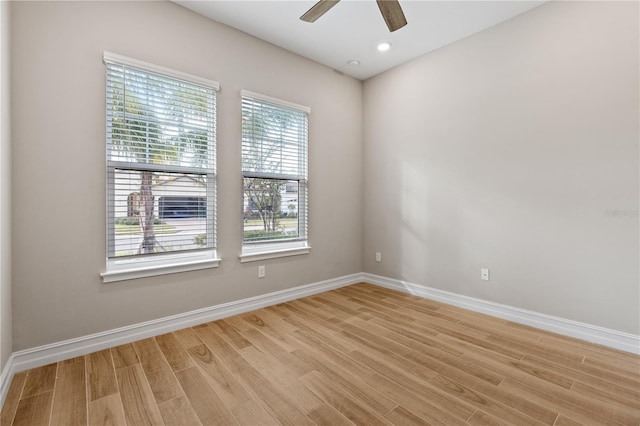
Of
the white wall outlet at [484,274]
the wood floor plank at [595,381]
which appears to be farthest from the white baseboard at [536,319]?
the wood floor plank at [595,381]

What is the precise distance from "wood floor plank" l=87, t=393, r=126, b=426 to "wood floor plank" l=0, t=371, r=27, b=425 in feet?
1.16

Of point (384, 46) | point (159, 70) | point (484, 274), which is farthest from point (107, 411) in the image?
point (384, 46)

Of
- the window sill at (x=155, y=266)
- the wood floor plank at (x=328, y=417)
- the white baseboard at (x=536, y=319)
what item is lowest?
the wood floor plank at (x=328, y=417)

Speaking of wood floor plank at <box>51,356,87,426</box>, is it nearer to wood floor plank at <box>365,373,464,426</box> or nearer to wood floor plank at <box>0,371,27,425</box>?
wood floor plank at <box>0,371,27,425</box>

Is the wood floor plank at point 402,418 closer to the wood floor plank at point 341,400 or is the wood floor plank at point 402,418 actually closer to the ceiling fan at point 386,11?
the wood floor plank at point 341,400

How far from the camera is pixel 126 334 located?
2391 millimetres

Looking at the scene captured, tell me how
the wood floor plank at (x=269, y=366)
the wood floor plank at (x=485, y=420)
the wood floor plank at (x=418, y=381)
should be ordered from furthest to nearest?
the wood floor plank at (x=269, y=366)
the wood floor plank at (x=418, y=381)
the wood floor plank at (x=485, y=420)

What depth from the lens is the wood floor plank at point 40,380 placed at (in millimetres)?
1789

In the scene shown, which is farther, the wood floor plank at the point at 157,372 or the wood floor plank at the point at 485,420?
the wood floor plank at the point at 157,372

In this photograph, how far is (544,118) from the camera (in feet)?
8.72

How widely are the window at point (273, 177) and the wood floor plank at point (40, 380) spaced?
1.57 meters

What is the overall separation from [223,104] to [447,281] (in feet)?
9.91

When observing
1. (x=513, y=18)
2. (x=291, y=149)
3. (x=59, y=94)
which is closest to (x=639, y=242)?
(x=513, y=18)

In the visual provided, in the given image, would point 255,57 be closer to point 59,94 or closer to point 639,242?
point 59,94
